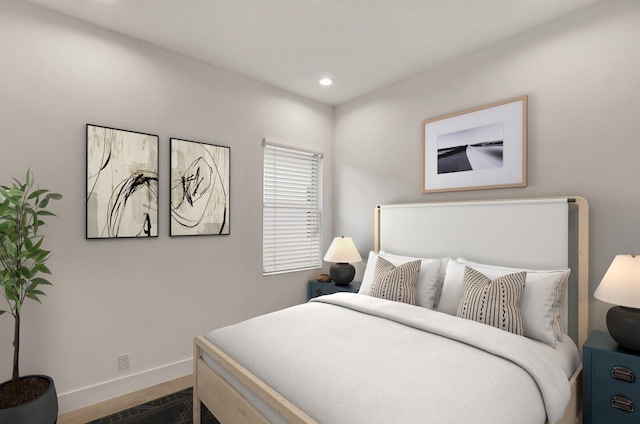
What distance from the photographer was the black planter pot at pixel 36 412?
1.70 metres

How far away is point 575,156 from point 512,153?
1.25 ft

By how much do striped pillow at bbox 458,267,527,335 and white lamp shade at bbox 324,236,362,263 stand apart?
1.30 meters

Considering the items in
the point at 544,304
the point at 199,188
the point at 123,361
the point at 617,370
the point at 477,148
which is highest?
the point at 477,148

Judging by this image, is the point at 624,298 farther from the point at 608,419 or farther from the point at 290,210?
the point at 290,210

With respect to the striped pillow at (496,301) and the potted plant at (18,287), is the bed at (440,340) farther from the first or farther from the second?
the potted plant at (18,287)

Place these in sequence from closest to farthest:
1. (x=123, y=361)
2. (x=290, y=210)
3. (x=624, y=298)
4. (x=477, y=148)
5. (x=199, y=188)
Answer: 1. (x=624, y=298)
2. (x=123, y=361)
3. (x=477, y=148)
4. (x=199, y=188)
5. (x=290, y=210)

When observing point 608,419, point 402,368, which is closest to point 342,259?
point 402,368

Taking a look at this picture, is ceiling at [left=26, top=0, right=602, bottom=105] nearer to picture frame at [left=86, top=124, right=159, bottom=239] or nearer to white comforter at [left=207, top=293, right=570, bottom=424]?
picture frame at [left=86, top=124, right=159, bottom=239]

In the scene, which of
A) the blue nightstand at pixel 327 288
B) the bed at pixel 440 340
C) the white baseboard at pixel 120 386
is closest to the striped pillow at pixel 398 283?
the bed at pixel 440 340

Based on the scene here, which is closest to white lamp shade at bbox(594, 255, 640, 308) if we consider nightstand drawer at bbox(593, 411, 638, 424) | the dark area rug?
nightstand drawer at bbox(593, 411, 638, 424)

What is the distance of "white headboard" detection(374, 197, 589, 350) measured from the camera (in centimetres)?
213

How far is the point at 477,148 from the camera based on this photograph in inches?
106

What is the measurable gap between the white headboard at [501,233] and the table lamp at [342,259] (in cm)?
34

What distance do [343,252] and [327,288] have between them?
0.41 meters
